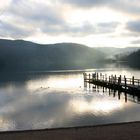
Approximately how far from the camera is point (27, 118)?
2831cm

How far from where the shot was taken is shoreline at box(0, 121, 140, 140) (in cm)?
1490

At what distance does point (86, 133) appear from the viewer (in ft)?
51.6

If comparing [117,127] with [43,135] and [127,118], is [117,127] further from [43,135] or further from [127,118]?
[127,118]

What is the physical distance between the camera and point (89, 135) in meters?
15.3

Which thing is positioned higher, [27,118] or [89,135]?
[89,135]

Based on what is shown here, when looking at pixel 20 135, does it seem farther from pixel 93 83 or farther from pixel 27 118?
pixel 93 83

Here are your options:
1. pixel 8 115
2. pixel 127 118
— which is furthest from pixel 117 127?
pixel 8 115

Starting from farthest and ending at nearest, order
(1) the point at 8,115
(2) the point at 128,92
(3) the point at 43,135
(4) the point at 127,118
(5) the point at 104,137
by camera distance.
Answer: (2) the point at 128,92
(1) the point at 8,115
(4) the point at 127,118
(3) the point at 43,135
(5) the point at 104,137

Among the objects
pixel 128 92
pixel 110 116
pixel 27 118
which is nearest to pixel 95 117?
pixel 110 116

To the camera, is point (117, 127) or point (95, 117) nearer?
point (117, 127)

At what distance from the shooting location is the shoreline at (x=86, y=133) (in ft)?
48.9

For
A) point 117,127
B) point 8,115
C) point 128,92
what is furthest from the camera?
point 128,92

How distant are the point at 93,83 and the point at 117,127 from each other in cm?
5418

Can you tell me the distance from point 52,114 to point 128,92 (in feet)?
66.5
